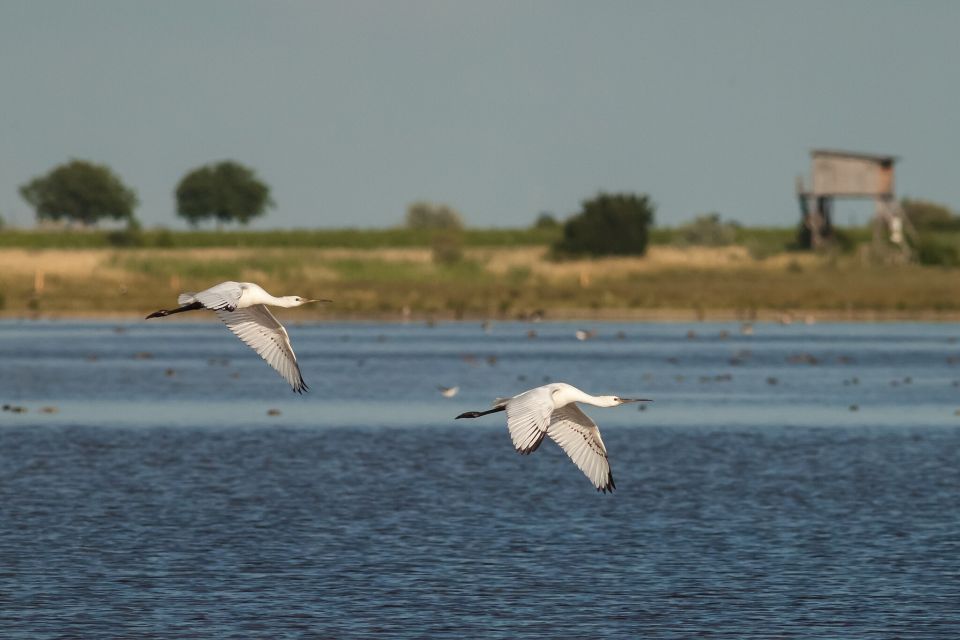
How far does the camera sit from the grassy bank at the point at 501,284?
267 feet

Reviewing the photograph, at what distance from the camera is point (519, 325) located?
79.2m

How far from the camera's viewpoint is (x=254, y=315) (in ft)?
59.0

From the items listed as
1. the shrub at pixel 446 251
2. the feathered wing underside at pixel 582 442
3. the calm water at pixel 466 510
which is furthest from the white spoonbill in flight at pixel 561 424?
the shrub at pixel 446 251

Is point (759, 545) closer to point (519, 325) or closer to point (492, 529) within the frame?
point (492, 529)

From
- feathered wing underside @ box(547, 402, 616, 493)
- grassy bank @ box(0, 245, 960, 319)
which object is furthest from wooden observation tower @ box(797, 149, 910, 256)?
feathered wing underside @ box(547, 402, 616, 493)

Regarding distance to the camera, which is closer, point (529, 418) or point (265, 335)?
point (529, 418)

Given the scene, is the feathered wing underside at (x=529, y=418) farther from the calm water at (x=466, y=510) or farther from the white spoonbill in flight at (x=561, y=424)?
the calm water at (x=466, y=510)

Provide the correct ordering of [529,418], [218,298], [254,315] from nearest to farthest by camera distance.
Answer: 1. [529,418]
2. [218,298]
3. [254,315]

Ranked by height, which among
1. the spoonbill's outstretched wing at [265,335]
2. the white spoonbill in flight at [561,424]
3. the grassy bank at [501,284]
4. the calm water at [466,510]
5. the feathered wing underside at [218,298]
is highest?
the feathered wing underside at [218,298]

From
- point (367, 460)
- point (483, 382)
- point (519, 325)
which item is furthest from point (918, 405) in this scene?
point (519, 325)

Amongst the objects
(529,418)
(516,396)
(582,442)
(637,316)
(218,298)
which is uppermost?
(218,298)

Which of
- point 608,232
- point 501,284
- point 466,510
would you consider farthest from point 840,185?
point 466,510

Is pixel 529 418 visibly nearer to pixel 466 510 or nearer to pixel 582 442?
pixel 582 442

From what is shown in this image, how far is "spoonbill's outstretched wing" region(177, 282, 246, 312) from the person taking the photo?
51.8ft
